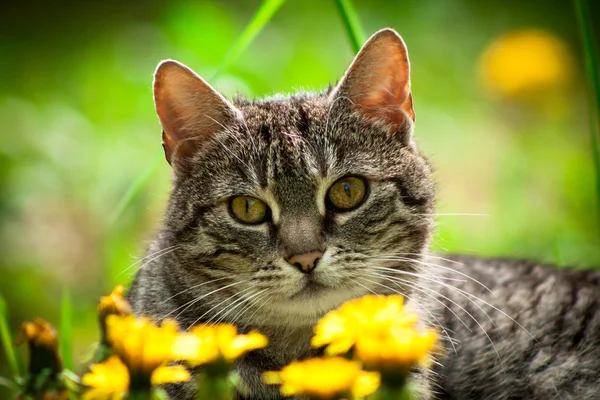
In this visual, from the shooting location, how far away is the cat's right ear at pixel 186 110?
209 cm

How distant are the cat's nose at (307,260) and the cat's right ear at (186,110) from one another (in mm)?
549

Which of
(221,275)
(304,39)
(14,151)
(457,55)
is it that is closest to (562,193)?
(457,55)

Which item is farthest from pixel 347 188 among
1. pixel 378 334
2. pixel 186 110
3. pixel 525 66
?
pixel 525 66

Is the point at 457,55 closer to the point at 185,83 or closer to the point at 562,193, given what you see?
the point at 562,193

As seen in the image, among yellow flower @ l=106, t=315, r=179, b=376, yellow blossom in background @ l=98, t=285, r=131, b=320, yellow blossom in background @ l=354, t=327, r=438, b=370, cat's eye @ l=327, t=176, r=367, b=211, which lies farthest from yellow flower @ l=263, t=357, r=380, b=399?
cat's eye @ l=327, t=176, r=367, b=211

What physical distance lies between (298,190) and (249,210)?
0.49 ft

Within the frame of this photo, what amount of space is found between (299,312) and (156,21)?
12.9ft

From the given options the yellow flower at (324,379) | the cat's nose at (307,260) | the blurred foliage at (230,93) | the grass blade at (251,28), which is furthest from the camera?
the blurred foliage at (230,93)

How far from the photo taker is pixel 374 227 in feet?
6.44

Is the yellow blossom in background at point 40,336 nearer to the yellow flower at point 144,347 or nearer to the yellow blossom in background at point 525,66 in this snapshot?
the yellow flower at point 144,347

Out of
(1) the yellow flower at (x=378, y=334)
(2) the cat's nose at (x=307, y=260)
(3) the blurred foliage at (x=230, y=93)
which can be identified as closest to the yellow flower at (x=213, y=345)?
(1) the yellow flower at (x=378, y=334)

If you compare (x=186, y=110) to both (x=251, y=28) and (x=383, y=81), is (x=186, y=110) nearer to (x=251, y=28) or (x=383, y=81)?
(x=251, y=28)

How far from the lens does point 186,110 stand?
7.12ft

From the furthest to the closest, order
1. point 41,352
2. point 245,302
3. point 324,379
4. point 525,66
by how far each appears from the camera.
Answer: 1. point 525,66
2. point 245,302
3. point 41,352
4. point 324,379
